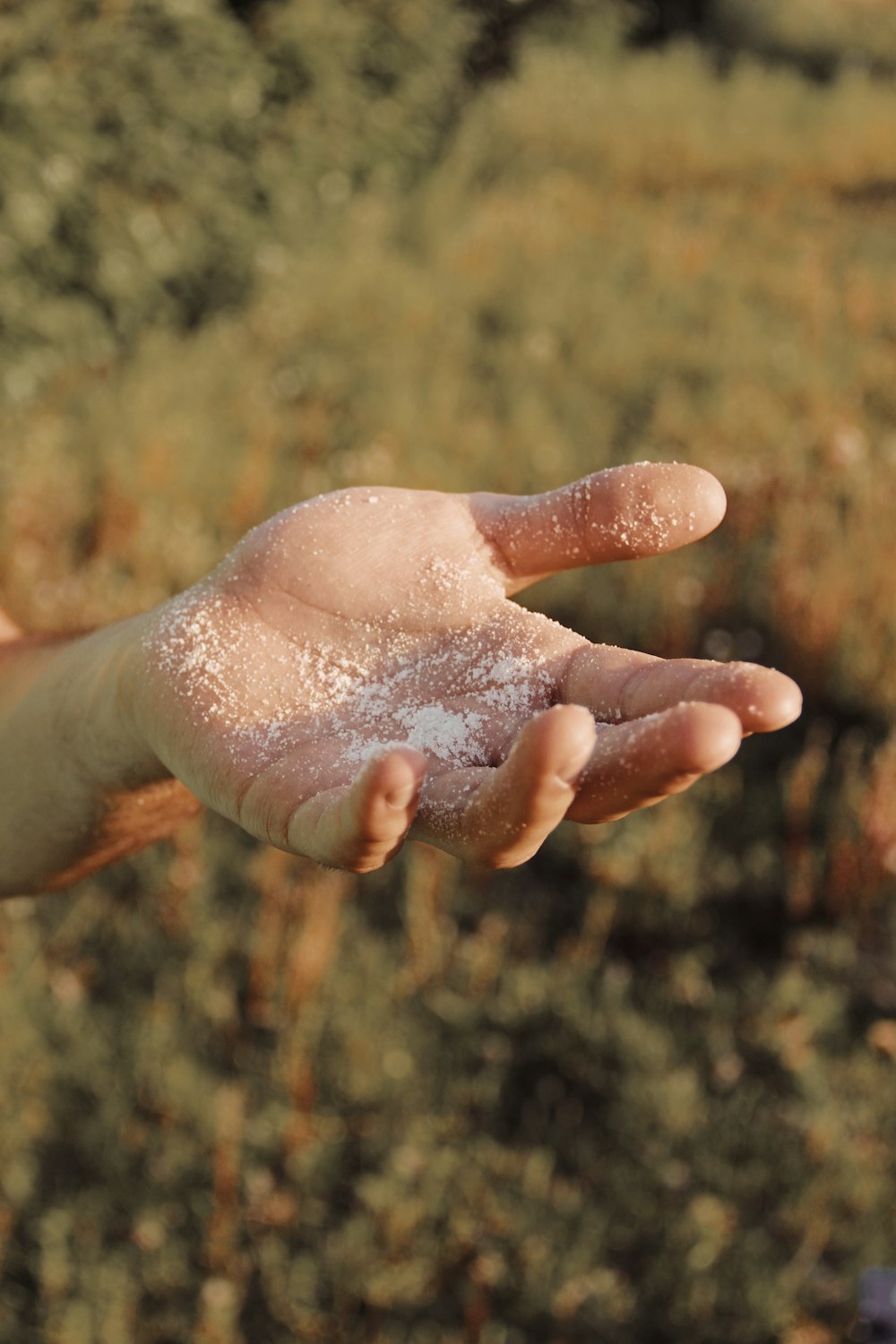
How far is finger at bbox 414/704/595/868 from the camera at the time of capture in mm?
1015

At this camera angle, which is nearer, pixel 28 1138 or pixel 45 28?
pixel 28 1138

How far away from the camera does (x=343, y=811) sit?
1.06 metres

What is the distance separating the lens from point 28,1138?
209 cm

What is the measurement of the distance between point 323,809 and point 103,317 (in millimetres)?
4403

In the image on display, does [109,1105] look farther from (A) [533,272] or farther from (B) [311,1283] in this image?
(A) [533,272]

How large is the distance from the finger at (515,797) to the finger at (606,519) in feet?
1.48

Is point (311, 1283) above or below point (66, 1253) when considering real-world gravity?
below

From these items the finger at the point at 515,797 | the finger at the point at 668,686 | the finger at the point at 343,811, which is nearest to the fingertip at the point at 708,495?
the finger at the point at 668,686

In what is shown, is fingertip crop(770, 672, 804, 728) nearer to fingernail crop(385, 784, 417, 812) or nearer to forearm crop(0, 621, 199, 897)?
fingernail crop(385, 784, 417, 812)

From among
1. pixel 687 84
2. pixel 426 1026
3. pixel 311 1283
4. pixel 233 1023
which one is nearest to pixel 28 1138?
pixel 233 1023

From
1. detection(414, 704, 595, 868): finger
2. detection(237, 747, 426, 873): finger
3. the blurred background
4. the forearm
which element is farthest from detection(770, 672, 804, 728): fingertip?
the blurred background

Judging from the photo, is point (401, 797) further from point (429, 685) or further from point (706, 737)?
point (429, 685)

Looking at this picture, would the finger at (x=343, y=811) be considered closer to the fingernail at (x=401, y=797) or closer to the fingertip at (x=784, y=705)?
the fingernail at (x=401, y=797)

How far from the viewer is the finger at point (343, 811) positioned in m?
1.02
